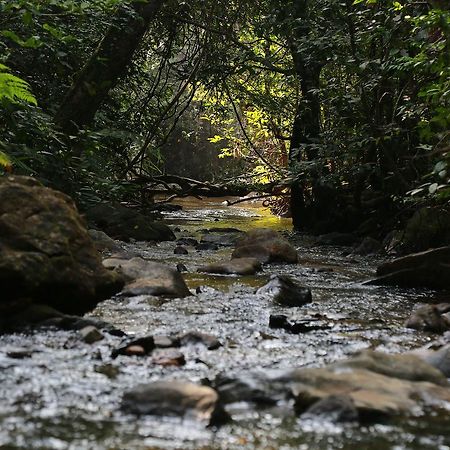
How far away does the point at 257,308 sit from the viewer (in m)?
3.74

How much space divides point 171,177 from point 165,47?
2168mm

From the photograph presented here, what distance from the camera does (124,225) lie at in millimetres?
8250

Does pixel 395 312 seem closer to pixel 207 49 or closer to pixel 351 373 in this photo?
pixel 351 373

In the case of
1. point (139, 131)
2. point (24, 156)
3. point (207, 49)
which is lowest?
point (24, 156)

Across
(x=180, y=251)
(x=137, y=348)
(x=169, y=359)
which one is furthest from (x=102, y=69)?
(x=169, y=359)

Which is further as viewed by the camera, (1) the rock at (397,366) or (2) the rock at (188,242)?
(2) the rock at (188,242)

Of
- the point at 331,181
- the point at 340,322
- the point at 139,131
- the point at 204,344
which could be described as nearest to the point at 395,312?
the point at 340,322

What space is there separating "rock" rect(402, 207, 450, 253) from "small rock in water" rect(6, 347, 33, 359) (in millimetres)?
4429

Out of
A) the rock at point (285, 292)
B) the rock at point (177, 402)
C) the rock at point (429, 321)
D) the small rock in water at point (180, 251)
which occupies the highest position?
the small rock in water at point (180, 251)

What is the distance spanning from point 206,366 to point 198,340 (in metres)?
0.32

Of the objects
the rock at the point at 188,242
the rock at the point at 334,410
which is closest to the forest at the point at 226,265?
the rock at the point at 334,410

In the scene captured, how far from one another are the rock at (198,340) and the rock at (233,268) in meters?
2.45

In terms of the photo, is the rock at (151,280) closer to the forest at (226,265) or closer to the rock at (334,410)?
the forest at (226,265)

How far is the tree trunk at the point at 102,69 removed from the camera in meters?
6.94
